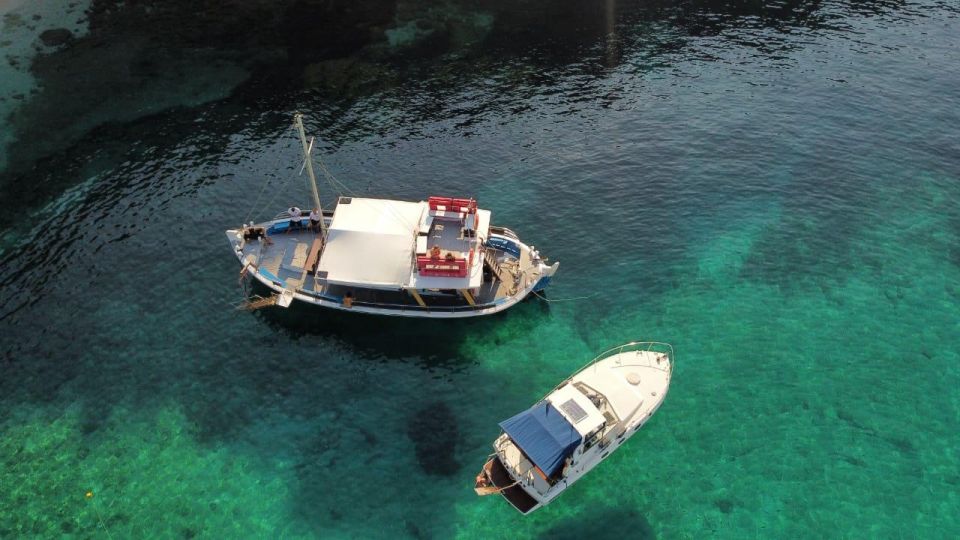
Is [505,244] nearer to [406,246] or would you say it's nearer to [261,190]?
[406,246]

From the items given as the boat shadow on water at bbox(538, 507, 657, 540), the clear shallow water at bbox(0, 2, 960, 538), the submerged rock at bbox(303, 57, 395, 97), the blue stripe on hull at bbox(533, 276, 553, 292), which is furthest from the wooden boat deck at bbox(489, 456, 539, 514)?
the submerged rock at bbox(303, 57, 395, 97)

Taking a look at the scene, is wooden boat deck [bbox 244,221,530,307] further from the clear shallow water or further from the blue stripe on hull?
the clear shallow water

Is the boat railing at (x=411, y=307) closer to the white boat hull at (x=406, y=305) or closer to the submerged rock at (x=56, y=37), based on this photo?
the white boat hull at (x=406, y=305)

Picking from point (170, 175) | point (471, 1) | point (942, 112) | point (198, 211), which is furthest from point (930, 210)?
point (170, 175)

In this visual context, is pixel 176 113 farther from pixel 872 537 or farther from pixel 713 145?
pixel 872 537

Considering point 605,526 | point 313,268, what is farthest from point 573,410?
point 313,268

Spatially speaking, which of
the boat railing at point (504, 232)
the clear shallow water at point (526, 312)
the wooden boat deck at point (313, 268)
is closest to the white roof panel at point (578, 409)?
the clear shallow water at point (526, 312)
